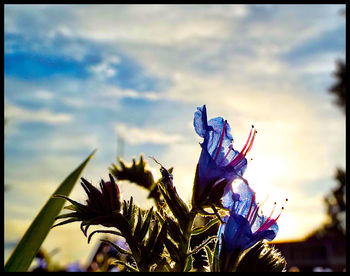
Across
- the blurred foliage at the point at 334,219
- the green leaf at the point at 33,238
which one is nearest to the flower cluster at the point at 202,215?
the green leaf at the point at 33,238

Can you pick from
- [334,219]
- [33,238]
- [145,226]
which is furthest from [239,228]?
[334,219]

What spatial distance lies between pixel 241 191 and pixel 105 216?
0.26 m

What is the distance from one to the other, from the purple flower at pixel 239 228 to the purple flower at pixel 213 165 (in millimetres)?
22

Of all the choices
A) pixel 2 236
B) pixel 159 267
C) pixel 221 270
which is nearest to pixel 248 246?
pixel 221 270

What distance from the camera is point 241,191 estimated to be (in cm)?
88

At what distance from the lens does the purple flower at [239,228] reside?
87 centimetres

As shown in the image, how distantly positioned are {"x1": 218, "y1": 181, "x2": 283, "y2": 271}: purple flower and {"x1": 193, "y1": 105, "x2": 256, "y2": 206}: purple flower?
0.02 m

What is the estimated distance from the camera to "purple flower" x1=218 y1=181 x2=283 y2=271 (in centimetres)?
87

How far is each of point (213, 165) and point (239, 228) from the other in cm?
13

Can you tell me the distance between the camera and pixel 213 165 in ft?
3.03

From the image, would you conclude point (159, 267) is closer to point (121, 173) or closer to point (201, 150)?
point (201, 150)

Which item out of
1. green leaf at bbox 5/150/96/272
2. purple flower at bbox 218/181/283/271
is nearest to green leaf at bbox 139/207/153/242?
purple flower at bbox 218/181/283/271

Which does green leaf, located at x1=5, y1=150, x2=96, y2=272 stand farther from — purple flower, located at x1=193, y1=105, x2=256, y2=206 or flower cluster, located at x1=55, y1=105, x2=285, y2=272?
purple flower, located at x1=193, y1=105, x2=256, y2=206

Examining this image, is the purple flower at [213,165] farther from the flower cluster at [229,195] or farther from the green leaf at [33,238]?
the green leaf at [33,238]
